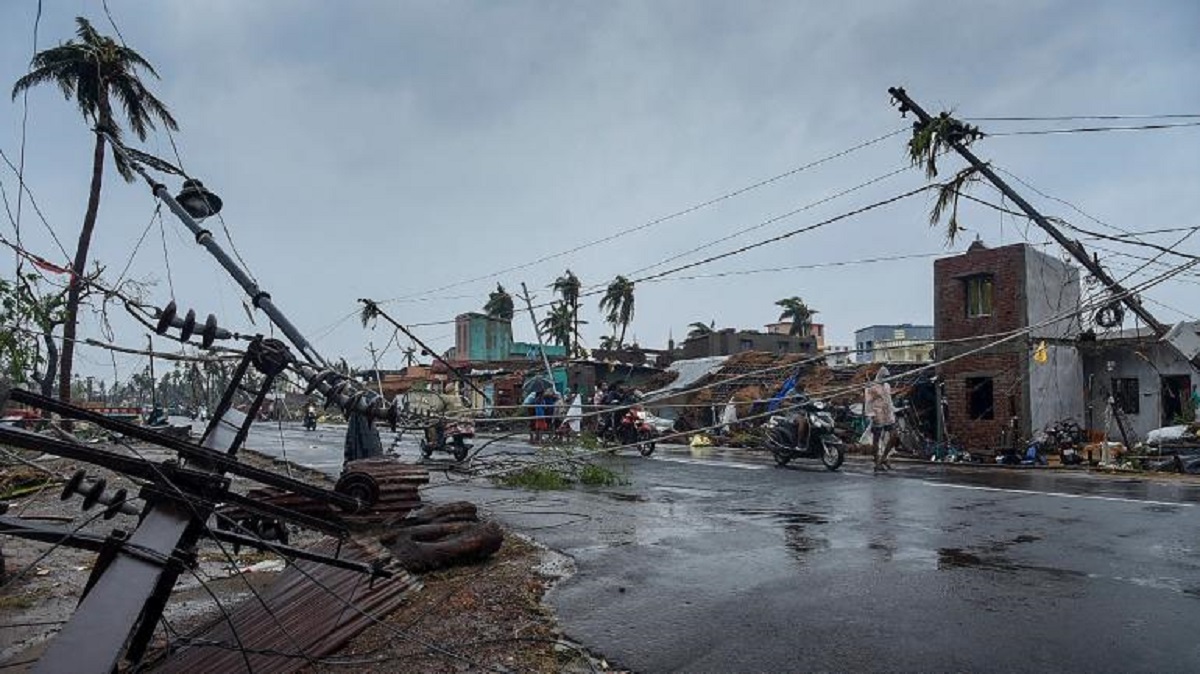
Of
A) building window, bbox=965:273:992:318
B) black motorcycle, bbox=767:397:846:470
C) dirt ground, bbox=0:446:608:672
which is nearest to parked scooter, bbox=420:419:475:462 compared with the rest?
black motorcycle, bbox=767:397:846:470

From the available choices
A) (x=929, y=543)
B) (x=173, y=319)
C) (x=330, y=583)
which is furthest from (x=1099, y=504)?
(x=173, y=319)

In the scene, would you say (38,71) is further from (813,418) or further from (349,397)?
(349,397)

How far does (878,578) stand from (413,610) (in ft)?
12.7

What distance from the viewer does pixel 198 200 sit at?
6.83 m

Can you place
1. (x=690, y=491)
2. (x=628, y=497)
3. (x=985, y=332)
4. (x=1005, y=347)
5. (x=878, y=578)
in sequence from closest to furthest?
(x=878, y=578), (x=628, y=497), (x=690, y=491), (x=1005, y=347), (x=985, y=332)

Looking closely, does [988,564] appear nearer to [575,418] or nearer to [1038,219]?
[575,418]

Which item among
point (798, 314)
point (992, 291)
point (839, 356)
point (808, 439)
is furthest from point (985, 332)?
point (798, 314)

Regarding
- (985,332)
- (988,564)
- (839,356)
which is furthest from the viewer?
(985,332)

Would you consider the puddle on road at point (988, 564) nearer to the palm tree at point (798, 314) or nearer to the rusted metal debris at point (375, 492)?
the rusted metal debris at point (375, 492)

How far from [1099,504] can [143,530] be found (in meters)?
11.8

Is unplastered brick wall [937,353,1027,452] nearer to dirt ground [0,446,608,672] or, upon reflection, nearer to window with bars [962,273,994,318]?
window with bars [962,273,994,318]

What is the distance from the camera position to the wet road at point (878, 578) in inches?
187

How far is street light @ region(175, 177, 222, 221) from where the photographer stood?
677cm

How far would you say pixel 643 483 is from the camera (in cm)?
1454
